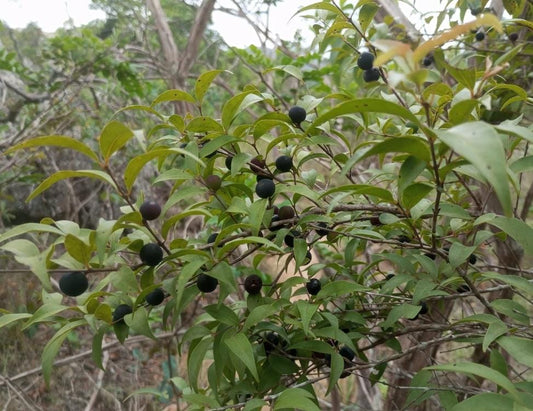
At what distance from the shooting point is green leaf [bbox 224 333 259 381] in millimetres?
597

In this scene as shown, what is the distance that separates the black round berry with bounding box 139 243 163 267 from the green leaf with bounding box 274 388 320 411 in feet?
0.81

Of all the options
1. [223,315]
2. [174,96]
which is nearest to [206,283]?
[223,315]

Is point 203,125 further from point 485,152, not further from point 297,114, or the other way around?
point 485,152

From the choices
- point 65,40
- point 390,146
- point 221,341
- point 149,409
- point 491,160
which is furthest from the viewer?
point 65,40

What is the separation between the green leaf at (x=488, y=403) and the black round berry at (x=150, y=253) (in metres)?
0.40

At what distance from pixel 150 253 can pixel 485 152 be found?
44 centimetres

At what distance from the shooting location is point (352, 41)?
1062 millimetres

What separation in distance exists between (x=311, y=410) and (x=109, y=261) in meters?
0.32

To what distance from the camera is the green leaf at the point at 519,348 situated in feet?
1.67

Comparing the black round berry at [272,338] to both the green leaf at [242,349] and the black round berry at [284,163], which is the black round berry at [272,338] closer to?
the green leaf at [242,349]

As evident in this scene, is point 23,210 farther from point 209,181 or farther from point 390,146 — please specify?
point 390,146

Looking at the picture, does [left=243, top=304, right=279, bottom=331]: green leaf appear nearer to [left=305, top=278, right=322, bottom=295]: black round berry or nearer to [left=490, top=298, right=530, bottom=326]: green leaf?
[left=305, top=278, right=322, bottom=295]: black round berry

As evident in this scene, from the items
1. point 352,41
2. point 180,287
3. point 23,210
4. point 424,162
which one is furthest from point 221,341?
point 23,210

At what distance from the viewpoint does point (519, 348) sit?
20.7 inches
